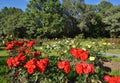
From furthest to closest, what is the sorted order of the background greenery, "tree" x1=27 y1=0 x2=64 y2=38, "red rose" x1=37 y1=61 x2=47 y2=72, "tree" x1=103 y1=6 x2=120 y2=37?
1. "tree" x1=103 y1=6 x2=120 y2=37
2. the background greenery
3. "tree" x1=27 y1=0 x2=64 y2=38
4. "red rose" x1=37 y1=61 x2=47 y2=72

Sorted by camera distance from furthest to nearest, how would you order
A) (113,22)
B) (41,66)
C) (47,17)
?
(113,22) < (47,17) < (41,66)

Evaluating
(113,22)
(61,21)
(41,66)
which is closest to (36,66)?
(41,66)

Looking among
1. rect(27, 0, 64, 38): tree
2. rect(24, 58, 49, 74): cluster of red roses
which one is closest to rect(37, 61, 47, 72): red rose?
rect(24, 58, 49, 74): cluster of red roses

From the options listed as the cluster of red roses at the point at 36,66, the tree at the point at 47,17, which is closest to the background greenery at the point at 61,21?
the tree at the point at 47,17

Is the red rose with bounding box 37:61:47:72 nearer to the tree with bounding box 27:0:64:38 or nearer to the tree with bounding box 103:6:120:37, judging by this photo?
the tree with bounding box 27:0:64:38

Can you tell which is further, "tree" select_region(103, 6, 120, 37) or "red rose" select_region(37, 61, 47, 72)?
"tree" select_region(103, 6, 120, 37)

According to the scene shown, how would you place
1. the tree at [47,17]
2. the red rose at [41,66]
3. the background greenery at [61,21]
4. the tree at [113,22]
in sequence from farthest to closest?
the tree at [113,22] < the background greenery at [61,21] < the tree at [47,17] < the red rose at [41,66]

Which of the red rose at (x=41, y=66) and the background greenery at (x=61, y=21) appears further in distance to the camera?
the background greenery at (x=61, y=21)

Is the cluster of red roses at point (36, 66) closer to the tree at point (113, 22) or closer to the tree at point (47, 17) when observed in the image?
the tree at point (47, 17)

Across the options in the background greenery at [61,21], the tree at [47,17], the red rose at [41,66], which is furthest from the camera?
the background greenery at [61,21]

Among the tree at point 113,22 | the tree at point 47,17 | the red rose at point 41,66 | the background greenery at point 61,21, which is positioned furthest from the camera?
the tree at point 113,22

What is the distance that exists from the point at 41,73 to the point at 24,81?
3.76 ft

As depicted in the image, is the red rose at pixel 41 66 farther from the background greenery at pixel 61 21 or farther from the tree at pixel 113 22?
the tree at pixel 113 22

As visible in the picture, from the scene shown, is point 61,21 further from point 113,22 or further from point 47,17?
point 113,22
